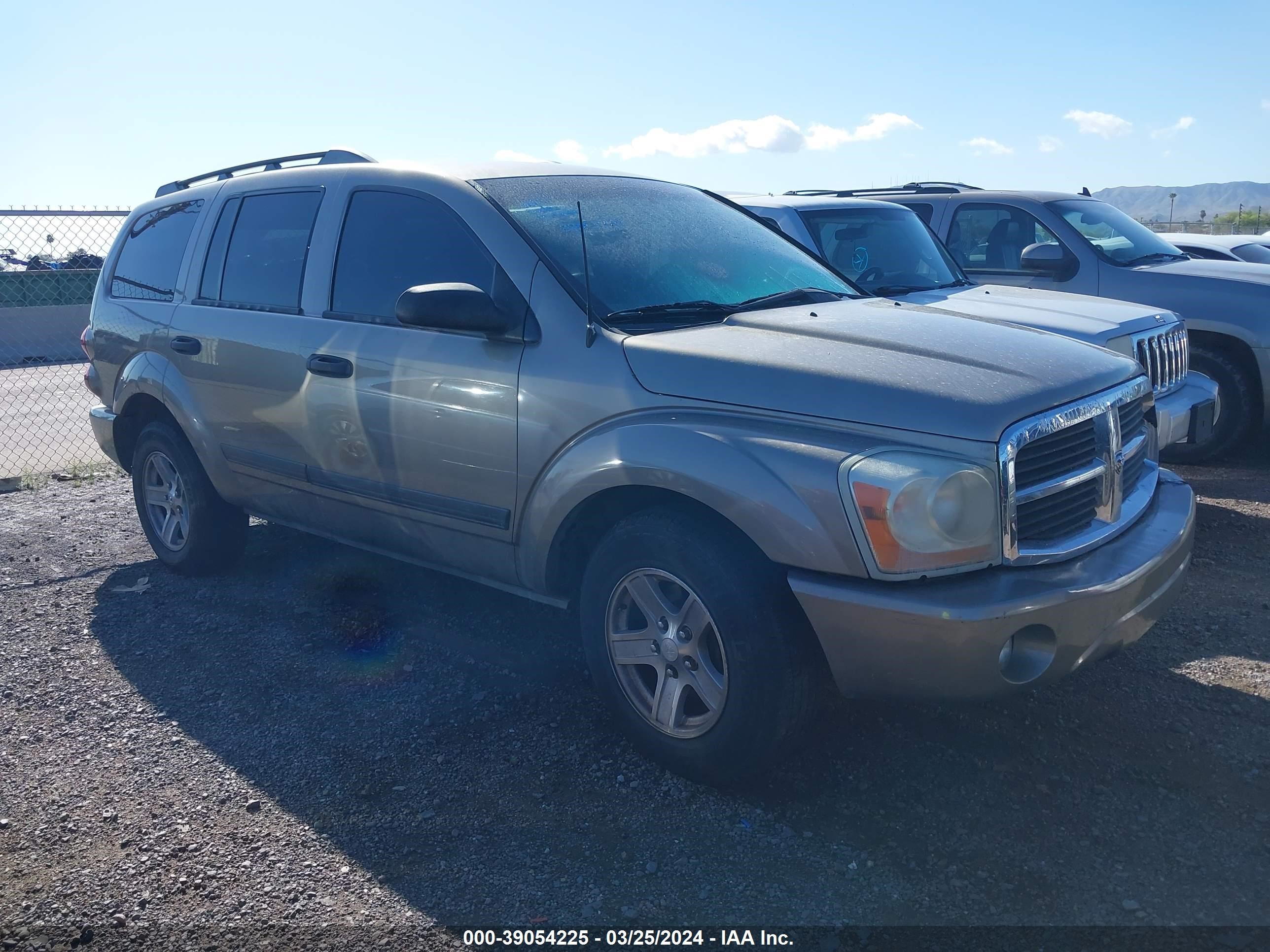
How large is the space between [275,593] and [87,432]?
6.86 meters

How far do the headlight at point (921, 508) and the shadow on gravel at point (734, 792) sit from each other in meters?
0.85

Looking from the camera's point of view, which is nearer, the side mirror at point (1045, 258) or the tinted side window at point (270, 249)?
the tinted side window at point (270, 249)

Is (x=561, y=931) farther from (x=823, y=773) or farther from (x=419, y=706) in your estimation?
(x=419, y=706)

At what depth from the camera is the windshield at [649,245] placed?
3.71 meters

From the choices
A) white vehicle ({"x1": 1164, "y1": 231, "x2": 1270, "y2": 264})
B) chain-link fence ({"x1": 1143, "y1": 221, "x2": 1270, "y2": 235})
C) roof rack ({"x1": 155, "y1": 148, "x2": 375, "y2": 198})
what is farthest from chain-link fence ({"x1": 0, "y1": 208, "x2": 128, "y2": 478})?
chain-link fence ({"x1": 1143, "y1": 221, "x2": 1270, "y2": 235})

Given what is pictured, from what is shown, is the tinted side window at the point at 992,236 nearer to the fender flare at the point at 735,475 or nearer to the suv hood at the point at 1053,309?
the suv hood at the point at 1053,309

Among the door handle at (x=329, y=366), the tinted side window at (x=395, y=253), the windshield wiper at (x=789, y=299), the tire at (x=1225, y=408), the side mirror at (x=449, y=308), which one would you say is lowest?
the tire at (x=1225, y=408)

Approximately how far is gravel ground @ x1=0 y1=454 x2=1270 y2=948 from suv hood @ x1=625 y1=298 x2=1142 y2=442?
118cm

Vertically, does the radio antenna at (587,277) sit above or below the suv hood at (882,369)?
above

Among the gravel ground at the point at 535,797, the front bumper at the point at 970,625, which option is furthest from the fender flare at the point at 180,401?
the front bumper at the point at 970,625

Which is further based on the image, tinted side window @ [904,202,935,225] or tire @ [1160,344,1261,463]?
tinted side window @ [904,202,935,225]

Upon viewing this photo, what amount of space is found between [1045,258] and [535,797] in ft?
19.7

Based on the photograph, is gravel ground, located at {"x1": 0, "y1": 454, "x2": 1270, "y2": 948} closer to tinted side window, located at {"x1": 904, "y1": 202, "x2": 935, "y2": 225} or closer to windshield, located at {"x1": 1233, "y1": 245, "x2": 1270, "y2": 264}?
tinted side window, located at {"x1": 904, "y1": 202, "x2": 935, "y2": 225}

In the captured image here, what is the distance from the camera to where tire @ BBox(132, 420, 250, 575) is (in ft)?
17.3
